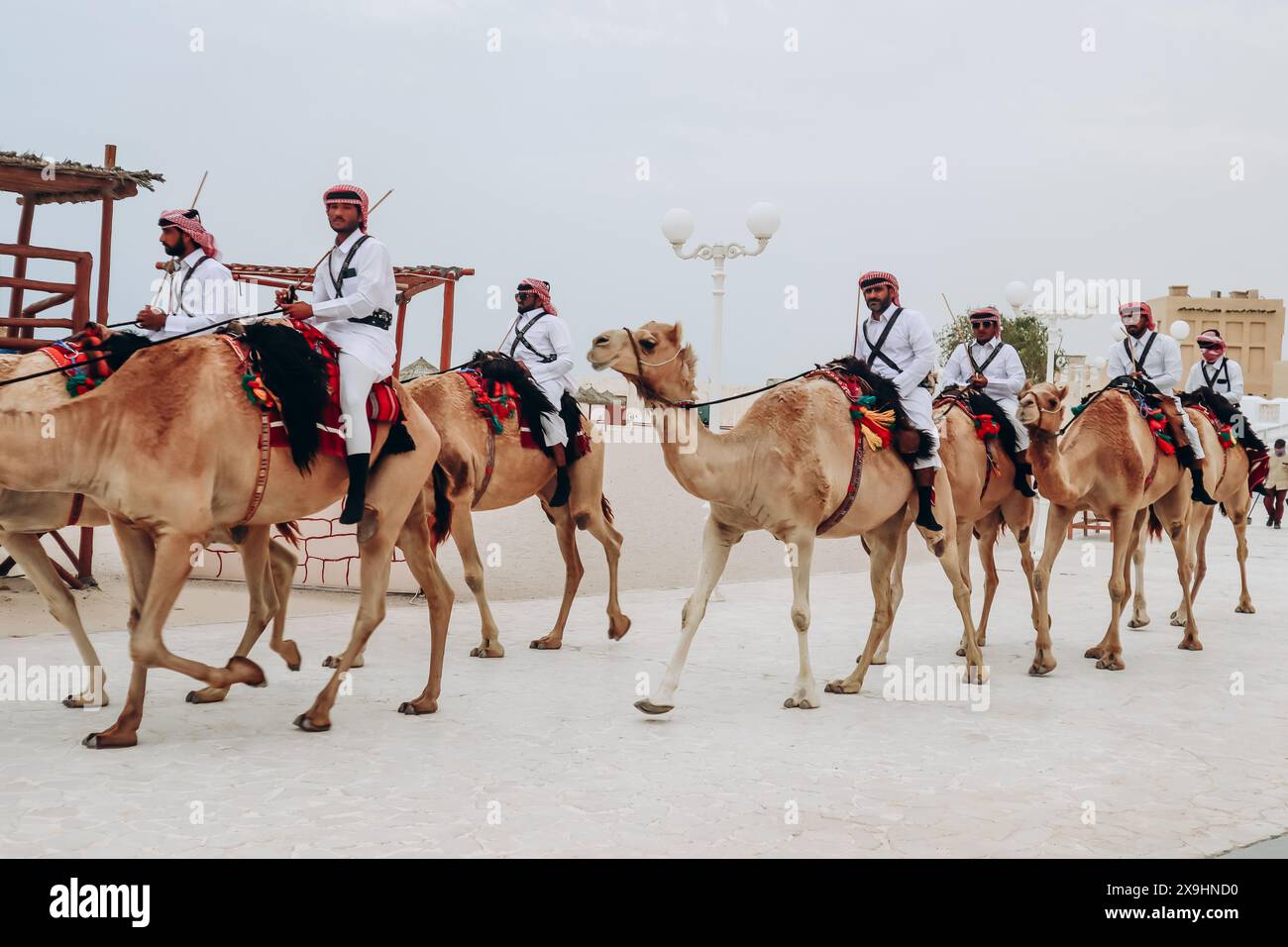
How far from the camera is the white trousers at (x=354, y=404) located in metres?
6.77

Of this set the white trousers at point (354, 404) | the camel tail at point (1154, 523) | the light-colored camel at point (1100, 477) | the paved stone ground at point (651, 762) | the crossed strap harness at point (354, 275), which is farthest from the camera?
the camel tail at point (1154, 523)

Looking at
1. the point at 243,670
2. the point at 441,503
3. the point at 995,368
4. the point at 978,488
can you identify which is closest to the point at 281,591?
the point at 441,503

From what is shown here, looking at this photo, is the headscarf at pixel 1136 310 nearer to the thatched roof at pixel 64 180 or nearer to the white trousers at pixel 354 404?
the white trousers at pixel 354 404

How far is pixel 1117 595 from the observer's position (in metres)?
9.59

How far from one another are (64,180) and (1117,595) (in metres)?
9.22

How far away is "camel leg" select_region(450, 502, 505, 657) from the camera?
29.5ft

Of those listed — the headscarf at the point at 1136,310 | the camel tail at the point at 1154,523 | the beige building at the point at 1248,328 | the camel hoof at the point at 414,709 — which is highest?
the beige building at the point at 1248,328

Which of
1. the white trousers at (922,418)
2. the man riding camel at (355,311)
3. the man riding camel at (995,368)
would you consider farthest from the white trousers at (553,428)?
the man riding camel at (995,368)

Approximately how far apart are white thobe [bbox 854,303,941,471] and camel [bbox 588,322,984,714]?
0.32 m

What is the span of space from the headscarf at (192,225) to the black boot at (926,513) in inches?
188

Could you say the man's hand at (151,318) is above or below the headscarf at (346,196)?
below

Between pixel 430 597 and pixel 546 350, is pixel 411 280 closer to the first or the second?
pixel 546 350

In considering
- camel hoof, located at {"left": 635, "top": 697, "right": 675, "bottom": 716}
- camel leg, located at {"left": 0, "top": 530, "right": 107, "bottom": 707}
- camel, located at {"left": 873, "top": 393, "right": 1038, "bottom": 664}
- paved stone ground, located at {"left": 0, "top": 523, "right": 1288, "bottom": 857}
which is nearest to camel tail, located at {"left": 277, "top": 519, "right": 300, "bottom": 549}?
paved stone ground, located at {"left": 0, "top": 523, "right": 1288, "bottom": 857}

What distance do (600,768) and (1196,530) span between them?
28.3 ft
